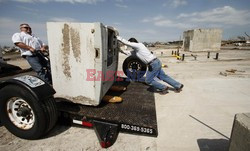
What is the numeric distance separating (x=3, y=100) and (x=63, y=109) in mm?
948

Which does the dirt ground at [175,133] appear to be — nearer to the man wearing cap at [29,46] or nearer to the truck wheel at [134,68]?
the man wearing cap at [29,46]

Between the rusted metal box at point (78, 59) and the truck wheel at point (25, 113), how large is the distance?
19.5 inches

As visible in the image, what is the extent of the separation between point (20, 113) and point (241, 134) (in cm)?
301

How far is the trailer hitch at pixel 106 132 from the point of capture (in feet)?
7.14

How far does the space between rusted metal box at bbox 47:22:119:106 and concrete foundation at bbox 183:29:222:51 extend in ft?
81.2

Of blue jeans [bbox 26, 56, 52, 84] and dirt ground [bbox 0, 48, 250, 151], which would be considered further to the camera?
blue jeans [bbox 26, 56, 52, 84]

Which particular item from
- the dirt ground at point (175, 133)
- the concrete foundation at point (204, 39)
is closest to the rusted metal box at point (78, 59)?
the dirt ground at point (175, 133)

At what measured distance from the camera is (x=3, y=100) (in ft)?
7.72

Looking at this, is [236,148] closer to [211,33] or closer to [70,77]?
[70,77]

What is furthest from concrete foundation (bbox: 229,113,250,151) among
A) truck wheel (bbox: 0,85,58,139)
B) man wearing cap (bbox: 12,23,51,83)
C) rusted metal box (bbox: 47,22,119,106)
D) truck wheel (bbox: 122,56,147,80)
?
truck wheel (bbox: 122,56,147,80)

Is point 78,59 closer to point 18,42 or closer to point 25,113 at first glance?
point 25,113

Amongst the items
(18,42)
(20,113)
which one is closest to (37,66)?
(18,42)

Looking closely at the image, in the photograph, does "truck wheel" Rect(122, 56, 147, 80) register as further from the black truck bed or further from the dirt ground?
the black truck bed

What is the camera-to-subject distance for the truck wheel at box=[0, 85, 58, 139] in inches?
86.2
